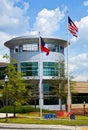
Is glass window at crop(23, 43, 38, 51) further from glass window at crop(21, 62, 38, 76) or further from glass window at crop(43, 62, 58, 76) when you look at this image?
glass window at crop(43, 62, 58, 76)

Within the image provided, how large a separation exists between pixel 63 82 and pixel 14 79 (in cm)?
1983

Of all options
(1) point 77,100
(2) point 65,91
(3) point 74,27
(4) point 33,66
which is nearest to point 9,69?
(3) point 74,27

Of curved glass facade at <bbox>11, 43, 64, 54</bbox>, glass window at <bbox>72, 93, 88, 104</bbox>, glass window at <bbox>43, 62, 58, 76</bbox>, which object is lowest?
glass window at <bbox>72, 93, 88, 104</bbox>

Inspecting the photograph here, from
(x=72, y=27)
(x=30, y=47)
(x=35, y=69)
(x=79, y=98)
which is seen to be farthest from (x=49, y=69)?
(x=72, y=27)

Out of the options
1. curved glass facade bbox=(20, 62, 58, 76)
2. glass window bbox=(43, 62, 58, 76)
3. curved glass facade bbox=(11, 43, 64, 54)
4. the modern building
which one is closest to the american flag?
the modern building

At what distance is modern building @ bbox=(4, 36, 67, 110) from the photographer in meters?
73.8

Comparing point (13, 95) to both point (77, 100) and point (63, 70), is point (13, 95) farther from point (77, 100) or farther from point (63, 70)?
point (77, 100)

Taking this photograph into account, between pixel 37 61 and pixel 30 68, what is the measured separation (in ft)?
5.88

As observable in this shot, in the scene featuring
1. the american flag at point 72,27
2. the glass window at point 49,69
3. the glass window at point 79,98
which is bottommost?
the glass window at point 79,98

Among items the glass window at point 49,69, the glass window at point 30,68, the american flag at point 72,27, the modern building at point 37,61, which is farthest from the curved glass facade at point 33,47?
the american flag at point 72,27

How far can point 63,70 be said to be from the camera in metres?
68.1

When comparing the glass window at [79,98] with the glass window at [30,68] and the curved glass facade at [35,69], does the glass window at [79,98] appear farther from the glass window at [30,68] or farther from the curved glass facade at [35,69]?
the glass window at [30,68]

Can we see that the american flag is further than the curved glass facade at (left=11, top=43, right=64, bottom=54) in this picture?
No

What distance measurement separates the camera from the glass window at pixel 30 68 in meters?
73.8
